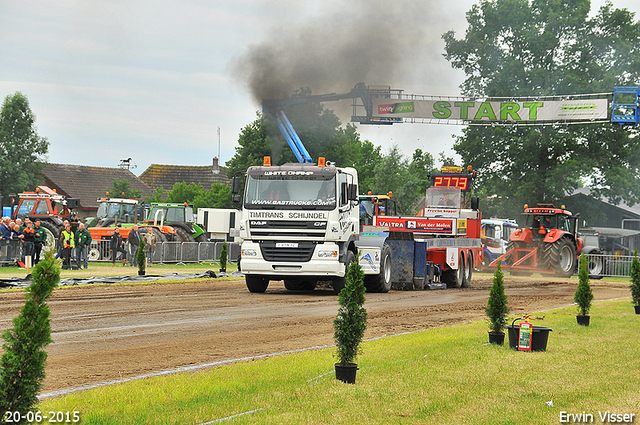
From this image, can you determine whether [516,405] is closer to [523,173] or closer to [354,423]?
[354,423]

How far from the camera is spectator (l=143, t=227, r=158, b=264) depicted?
101 ft

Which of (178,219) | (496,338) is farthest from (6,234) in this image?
(496,338)

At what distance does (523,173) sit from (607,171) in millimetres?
5458

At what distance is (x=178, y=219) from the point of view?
37844 mm

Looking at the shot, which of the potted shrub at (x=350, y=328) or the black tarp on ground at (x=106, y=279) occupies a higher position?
the potted shrub at (x=350, y=328)

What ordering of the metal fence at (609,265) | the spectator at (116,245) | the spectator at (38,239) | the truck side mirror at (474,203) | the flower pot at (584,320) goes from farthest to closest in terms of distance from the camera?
the metal fence at (609,265), the spectator at (116,245), the truck side mirror at (474,203), the spectator at (38,239), the flower pot at (584,320)

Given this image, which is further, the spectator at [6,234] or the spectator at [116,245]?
the spectator at [116,245]

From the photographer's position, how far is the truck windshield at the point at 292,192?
1838cm

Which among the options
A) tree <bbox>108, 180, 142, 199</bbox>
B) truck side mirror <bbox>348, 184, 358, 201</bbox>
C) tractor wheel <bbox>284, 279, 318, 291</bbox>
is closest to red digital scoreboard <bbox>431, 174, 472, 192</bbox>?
tractor wheel <bbox>284, 279, 318, 291</bbox>

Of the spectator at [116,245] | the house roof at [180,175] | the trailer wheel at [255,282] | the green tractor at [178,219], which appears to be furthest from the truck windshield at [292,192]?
the house roof at [180,175]

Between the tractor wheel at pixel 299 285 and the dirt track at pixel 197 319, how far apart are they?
49 centimetres

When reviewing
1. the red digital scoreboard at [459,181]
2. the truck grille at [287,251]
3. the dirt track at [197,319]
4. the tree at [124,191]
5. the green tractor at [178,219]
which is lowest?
the dirt track at [197,319]

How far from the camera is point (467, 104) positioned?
4109 centimetres

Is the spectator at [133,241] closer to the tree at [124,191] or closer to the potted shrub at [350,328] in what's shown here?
the potted shrub at [350,328]
